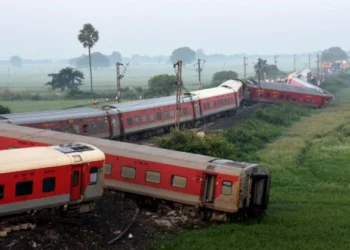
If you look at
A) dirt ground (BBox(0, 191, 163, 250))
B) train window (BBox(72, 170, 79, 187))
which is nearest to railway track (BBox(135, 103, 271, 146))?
dirt ground (BBox(0, 191, 163, 250))

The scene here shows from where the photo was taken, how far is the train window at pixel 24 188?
1798cm

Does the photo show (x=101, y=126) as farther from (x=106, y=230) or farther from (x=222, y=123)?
(x=222, y=123)

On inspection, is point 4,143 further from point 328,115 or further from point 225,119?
point 328,115

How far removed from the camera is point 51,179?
62.0 ft

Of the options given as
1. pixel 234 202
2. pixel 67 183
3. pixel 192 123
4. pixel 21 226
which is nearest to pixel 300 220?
pixel 234 202

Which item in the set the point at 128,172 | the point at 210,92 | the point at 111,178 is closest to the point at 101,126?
the point at 111,178

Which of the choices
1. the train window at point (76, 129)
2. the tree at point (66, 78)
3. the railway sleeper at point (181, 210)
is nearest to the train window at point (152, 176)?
the railway sleeper at point (181, 210)

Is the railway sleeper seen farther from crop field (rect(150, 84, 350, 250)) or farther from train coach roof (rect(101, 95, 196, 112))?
Result: train coach roof (rect(101, 95, 196, 112))

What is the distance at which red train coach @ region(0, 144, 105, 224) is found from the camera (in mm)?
17828

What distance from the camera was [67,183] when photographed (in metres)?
19.4

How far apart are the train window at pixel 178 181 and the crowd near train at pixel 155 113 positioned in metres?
14.1

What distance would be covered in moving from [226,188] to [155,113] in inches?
914

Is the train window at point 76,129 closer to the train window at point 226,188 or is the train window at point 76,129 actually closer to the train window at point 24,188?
the train window at point 226,188

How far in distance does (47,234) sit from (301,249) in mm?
9202
